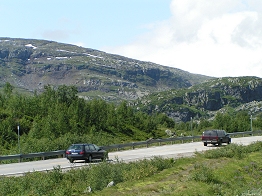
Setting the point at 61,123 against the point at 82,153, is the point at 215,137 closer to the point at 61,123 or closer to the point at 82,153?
the point at 82,153

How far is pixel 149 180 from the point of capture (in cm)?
1823

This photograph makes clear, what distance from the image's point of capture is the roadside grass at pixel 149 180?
15.8 metres

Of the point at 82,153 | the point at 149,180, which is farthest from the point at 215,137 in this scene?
the point at 149,180

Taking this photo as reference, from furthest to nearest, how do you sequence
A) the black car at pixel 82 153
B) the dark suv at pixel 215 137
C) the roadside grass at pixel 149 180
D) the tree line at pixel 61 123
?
the tree line at pixel 61 123 → the dark suv at pixel 215 137 → the black car at pixel 82 153 → the roadside grass at pixel 149 180

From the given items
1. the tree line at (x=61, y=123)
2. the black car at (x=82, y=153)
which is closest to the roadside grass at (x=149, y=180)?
the black car at (x=82, y=153)

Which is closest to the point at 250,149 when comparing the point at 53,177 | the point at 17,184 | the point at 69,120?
the point at 53,177

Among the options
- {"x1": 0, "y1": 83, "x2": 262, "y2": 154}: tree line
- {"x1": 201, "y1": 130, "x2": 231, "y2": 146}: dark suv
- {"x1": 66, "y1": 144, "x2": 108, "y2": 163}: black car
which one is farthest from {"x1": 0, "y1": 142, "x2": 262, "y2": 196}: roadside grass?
{"x1": 0, "y1": 83, "x2": 262, "y2": 154}: tree line

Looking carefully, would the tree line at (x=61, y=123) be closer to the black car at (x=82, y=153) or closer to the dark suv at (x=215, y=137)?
the black car at (x=82, y=153)

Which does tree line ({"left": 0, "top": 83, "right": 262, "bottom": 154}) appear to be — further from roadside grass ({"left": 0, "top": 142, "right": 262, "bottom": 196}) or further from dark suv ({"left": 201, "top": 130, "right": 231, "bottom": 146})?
roadside grass ({"left": 0, "top": 142, "right": 262, "bottom": 196})

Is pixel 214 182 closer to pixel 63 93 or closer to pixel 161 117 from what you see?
pixel 63 93

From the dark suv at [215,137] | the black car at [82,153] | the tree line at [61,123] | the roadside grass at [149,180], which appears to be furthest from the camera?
the tree line at [61,123]

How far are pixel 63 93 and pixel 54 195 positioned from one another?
7896 cm

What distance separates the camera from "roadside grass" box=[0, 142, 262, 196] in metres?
15.8

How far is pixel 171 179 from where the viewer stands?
742 inches
